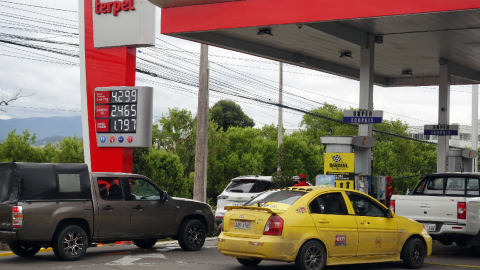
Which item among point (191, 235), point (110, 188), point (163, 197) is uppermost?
point (110, 188)

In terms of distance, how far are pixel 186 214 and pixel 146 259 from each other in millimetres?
1901

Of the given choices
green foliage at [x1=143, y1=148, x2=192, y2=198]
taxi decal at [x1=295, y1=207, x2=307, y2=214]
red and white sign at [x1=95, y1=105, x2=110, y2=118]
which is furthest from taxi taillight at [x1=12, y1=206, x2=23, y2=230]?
green foliage at [x1=143, y1=148, x2=192, y2=198]

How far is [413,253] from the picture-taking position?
37.3 ft

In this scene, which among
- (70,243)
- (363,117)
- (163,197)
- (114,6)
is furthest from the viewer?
(363,117)

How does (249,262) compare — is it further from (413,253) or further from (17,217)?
(17,217)

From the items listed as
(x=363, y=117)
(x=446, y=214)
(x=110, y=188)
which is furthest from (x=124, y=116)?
(x=446, y=214)

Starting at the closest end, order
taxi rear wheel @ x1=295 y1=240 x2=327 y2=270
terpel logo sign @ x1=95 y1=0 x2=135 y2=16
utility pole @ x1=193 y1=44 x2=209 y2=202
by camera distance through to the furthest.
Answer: taxi rear wheel @ x1=295 y1=240 x2=327 y2=270 → terpel logo sign @ x1=95 y1=0 x2=135 y2=16 → utility pole @ x1=193 y1=44 x2=209 y2=202

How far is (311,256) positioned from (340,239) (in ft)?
2.21

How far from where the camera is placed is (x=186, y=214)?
13.8 m

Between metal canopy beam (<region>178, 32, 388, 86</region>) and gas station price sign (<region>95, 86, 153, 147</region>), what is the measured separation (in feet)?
7.52

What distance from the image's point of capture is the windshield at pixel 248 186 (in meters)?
17.8

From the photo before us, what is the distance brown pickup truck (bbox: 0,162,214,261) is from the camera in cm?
1130

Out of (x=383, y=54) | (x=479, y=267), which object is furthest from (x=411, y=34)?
(x=479, y=267)

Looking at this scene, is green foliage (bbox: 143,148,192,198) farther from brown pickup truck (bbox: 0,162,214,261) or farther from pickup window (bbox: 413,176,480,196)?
brown pickup truck (bbox: 0,162,214,261)
